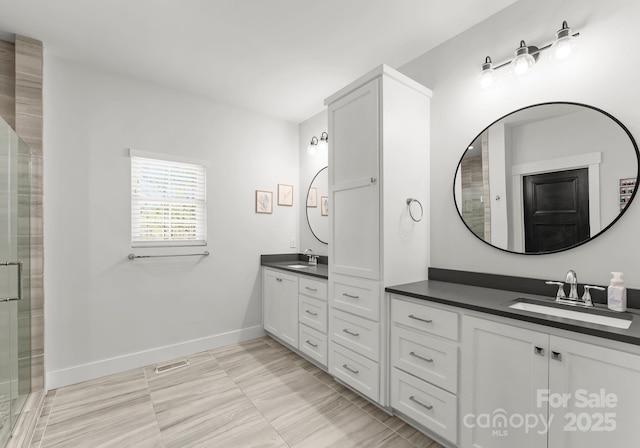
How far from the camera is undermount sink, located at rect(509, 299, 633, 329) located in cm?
140

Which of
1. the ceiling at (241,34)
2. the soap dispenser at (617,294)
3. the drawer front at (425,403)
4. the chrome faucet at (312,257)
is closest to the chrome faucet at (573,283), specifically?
the soap dispenser at (617,294)

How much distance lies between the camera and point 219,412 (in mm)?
2146

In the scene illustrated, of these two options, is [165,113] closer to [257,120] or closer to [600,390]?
[257,120]

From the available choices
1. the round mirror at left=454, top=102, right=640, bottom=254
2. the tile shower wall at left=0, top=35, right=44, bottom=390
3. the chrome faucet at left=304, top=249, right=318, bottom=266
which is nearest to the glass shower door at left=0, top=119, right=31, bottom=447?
the tile shower wall at left=0, top=35, right=44, bottom=390

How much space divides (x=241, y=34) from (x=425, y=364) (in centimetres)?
262

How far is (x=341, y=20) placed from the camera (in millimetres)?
2105

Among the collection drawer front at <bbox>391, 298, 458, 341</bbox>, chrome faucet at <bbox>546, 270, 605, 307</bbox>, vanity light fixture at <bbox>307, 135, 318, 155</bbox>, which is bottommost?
drawer front at <bbox>391, 298, 458, 341</bbox>

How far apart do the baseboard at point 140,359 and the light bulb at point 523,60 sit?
343 cm

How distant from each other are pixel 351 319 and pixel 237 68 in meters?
2.39

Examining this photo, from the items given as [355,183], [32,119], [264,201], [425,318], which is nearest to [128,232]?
[32,119]

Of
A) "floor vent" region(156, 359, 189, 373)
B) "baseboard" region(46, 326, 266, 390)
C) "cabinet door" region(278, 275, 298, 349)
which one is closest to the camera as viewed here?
"baseboard" region(46, 326, 266, 390)

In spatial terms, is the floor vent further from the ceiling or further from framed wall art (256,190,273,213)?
the ceiling

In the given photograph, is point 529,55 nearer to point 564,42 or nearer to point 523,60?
point 523,60

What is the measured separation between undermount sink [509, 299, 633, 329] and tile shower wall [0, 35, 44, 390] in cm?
328
